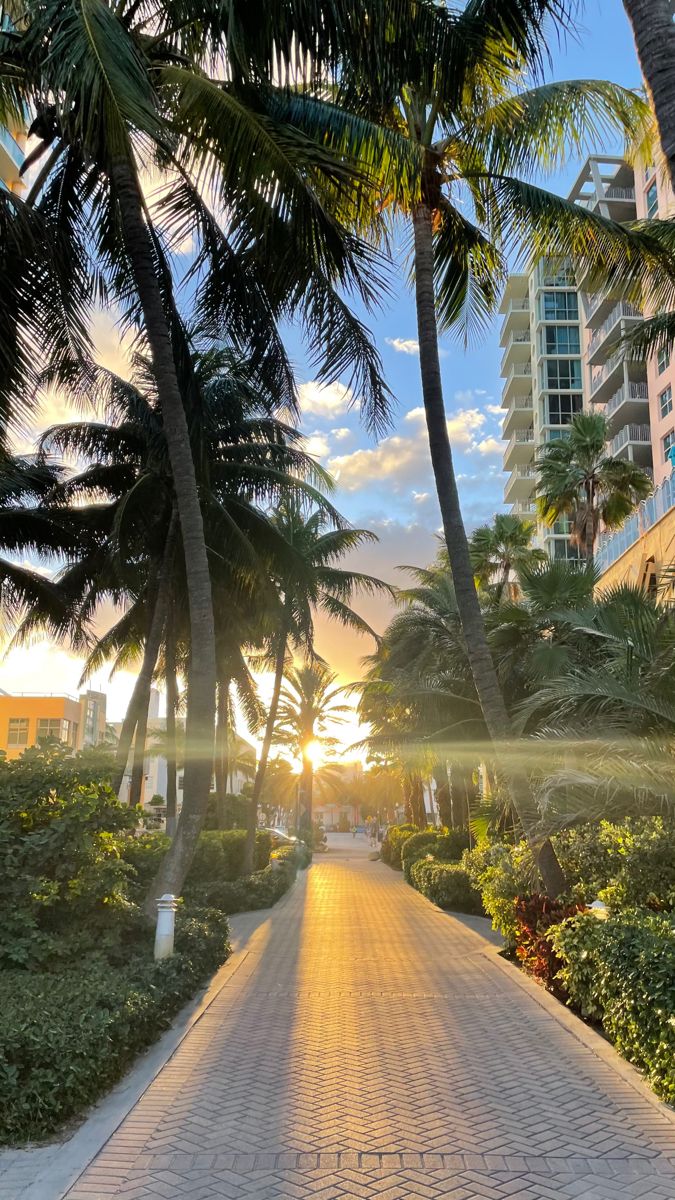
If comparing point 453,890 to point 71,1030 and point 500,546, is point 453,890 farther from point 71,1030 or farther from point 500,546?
point 500,546

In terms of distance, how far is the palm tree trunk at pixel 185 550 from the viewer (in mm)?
9742

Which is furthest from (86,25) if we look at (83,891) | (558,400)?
(558,400)

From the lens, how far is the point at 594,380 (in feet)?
166

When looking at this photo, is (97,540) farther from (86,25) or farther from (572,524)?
(572,524)

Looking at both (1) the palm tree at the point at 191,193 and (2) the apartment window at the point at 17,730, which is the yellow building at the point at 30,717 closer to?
(2) the apartment window at the point at 17,730

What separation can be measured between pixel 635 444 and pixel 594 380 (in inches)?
273

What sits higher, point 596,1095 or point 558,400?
point 558,400

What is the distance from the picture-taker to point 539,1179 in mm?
4551

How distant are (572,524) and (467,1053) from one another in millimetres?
23991

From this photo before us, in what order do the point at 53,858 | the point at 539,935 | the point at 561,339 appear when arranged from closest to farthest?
the point at 53,858, the point at 539,935, the point at 561,339

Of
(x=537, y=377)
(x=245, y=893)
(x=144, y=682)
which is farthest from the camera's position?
(x=537, y=377)

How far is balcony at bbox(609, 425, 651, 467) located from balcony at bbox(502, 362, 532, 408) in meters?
21.7

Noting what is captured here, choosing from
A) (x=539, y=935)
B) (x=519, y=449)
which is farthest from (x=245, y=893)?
(x=519, y=449)

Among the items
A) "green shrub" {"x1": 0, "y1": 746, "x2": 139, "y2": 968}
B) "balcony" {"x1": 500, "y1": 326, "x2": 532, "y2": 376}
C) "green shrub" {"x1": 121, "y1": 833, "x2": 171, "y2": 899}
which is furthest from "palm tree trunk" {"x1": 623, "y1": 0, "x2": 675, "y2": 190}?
"balcony" {"x1": 500, "y1": 326, "x2": 532, "y2": 376}
